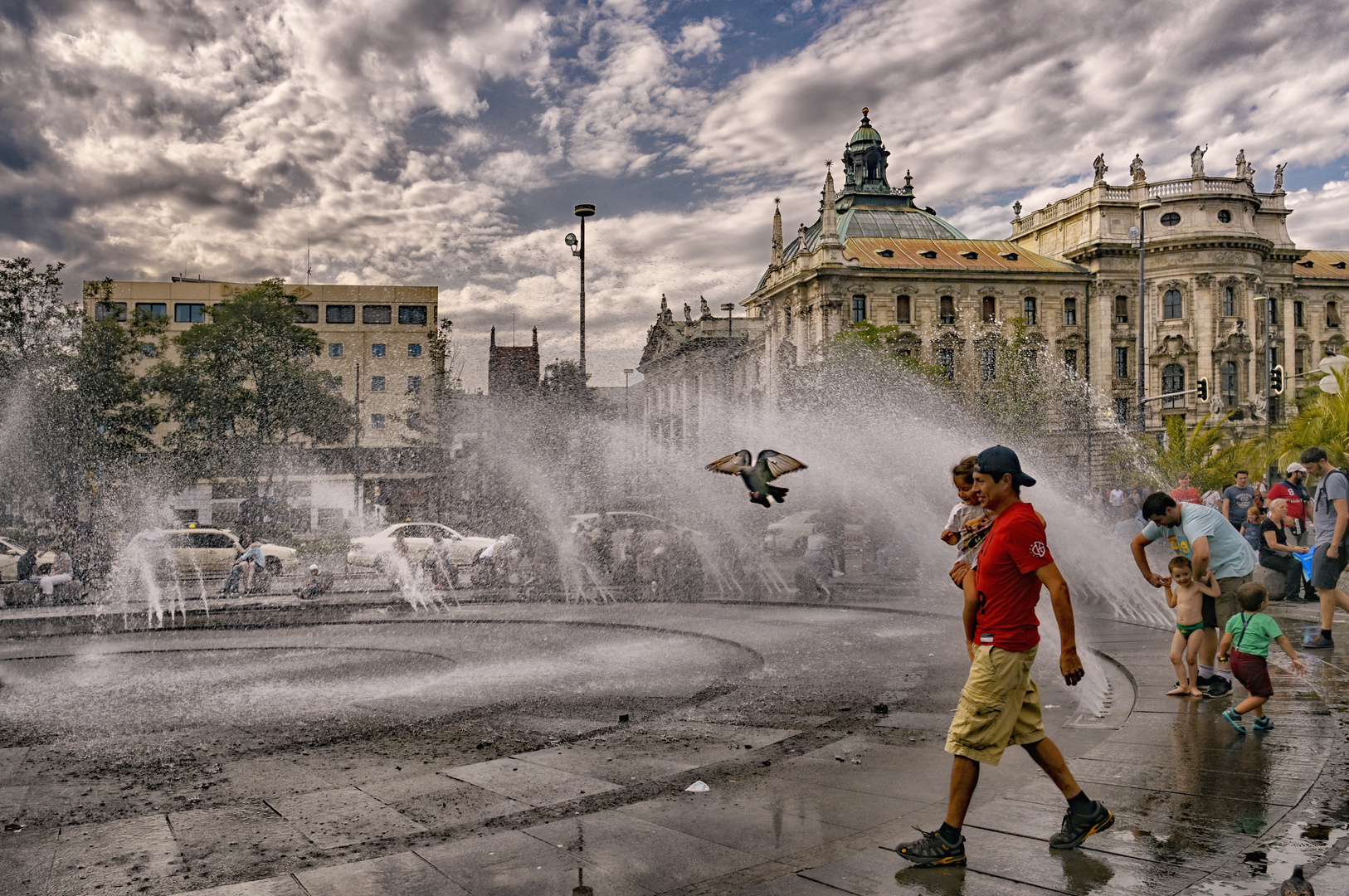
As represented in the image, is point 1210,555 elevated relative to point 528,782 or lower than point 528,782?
elevated

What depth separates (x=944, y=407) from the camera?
4731 centimetres

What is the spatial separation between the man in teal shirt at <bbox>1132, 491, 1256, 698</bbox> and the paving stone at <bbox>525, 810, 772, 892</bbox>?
4.22m

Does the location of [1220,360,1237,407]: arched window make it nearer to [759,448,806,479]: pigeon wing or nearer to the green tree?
the green tree

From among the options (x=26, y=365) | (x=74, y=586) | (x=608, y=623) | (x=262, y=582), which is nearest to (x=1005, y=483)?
(x=608, y=623)

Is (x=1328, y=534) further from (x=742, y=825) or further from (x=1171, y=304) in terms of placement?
(x=1171, y=304)

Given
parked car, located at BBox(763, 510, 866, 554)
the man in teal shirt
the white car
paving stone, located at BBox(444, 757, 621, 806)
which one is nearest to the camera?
paving stone, located at BBox(444, 757, 621, 806)

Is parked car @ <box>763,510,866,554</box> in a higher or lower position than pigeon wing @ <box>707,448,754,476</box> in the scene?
lower

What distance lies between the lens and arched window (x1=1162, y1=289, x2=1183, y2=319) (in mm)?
70312

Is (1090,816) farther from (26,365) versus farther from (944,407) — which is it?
(944,407)

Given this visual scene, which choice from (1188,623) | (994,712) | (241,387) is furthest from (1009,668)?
(241,387)

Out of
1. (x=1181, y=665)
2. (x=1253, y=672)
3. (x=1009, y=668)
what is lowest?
(x=1181, y=665)

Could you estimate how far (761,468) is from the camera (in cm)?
1288

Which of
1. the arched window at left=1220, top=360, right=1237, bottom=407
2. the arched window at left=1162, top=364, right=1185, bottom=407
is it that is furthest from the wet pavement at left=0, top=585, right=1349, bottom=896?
the arched window at left=1220, top=360, right=1237, bottom=407

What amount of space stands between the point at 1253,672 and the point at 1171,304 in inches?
2866
